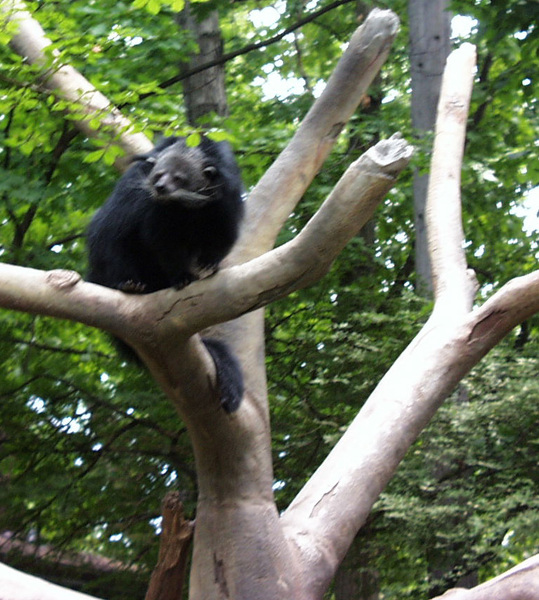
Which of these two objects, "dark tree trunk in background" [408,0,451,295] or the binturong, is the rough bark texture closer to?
the binturong

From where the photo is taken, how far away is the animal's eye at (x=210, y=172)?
377cm

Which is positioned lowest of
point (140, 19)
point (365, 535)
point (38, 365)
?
point (365, 535)

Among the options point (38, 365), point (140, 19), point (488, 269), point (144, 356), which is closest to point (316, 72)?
point (488, 269)

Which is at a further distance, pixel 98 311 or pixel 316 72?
pixel 316 72

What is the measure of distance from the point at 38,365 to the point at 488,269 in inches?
165

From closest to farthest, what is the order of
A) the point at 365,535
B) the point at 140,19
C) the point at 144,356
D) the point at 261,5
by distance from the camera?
1. the point at 144,356
2. the point at 365,535
3. the point at 140,19
4. the point at 261,5

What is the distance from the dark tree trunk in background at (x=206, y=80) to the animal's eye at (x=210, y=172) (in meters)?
1.79

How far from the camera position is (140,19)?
20.0 ft

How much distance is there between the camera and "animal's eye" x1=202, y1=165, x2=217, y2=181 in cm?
377

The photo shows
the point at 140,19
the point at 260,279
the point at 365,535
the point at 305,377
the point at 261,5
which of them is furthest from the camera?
the point at 261,5

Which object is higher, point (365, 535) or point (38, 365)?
point (38, 365)

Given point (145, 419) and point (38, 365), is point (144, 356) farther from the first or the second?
point (38, 365)

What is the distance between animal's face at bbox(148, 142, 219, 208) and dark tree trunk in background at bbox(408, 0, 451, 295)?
12.4 ft

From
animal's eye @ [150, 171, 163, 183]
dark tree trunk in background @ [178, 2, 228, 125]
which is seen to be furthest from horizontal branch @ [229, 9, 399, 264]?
dark tree trunk in background @ [178, 2, 228, 125]
